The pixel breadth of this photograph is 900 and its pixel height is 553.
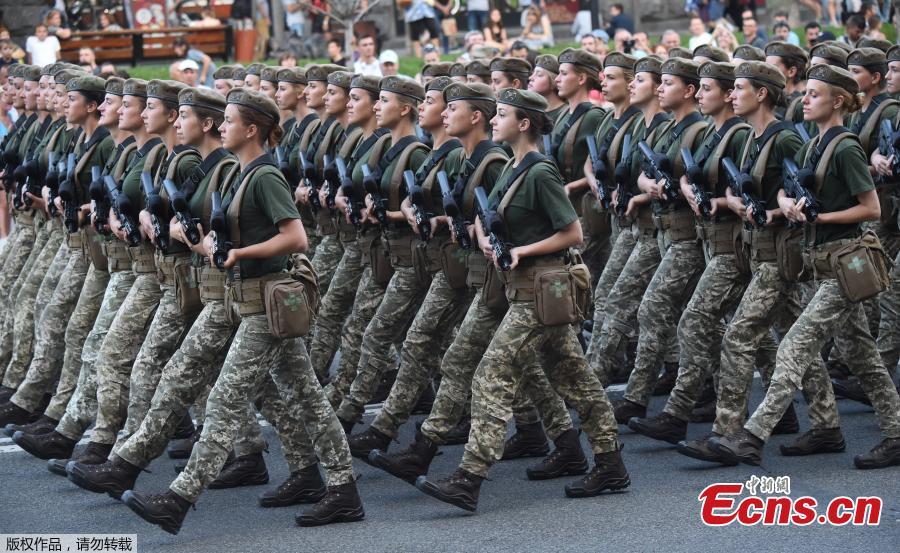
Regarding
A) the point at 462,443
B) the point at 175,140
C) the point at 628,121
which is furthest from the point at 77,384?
the point at 628,121

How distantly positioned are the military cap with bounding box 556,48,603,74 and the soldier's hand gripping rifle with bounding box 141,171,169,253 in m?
3.40

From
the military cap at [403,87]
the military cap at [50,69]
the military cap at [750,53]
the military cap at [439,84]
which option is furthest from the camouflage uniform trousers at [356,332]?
the military cap at [50,69]

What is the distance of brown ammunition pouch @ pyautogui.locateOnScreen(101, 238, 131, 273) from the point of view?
28.8ft

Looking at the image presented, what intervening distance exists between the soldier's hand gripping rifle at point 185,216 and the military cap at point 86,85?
2.49 m

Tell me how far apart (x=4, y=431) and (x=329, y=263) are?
2238mm

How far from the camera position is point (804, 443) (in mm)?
8422

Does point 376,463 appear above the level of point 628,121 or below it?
below

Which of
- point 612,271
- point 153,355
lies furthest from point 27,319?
point 612,271

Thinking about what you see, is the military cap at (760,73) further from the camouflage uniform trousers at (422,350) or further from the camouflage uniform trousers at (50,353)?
the camouflage uniform trousers at (50,353)

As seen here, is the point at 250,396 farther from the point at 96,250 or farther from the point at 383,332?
the point at 96,250

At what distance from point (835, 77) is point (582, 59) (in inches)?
98.3

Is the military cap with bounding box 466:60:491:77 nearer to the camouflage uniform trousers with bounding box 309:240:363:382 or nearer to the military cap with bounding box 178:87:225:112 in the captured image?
the camouflage uniform trousers with bounding box 309:240:363:382

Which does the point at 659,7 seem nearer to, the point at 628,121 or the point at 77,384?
the point at 628,121

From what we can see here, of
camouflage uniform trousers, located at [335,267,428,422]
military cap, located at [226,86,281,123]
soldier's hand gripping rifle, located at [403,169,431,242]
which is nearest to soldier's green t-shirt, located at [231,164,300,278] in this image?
Result: military cap, located at [226,86,281,123]
